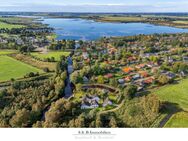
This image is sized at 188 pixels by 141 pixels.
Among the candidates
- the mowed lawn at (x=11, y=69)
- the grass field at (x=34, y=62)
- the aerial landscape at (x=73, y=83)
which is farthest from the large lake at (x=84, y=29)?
the mowed lawn at (x=11, y=69)

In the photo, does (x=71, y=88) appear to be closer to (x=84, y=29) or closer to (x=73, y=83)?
(x=73, y=83)

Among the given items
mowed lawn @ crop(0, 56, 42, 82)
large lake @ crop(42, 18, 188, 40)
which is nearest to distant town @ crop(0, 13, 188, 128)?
mowed lawn @ crop(0, 56, 42, 82)

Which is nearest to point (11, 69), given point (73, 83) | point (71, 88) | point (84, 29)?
point (71, 88)

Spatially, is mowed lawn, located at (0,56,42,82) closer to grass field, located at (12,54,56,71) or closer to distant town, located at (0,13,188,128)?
distant town, located at (0,13,188,128)

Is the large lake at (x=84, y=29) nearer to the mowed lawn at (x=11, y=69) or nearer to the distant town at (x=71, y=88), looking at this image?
the distant town at (x=71, y=88)
